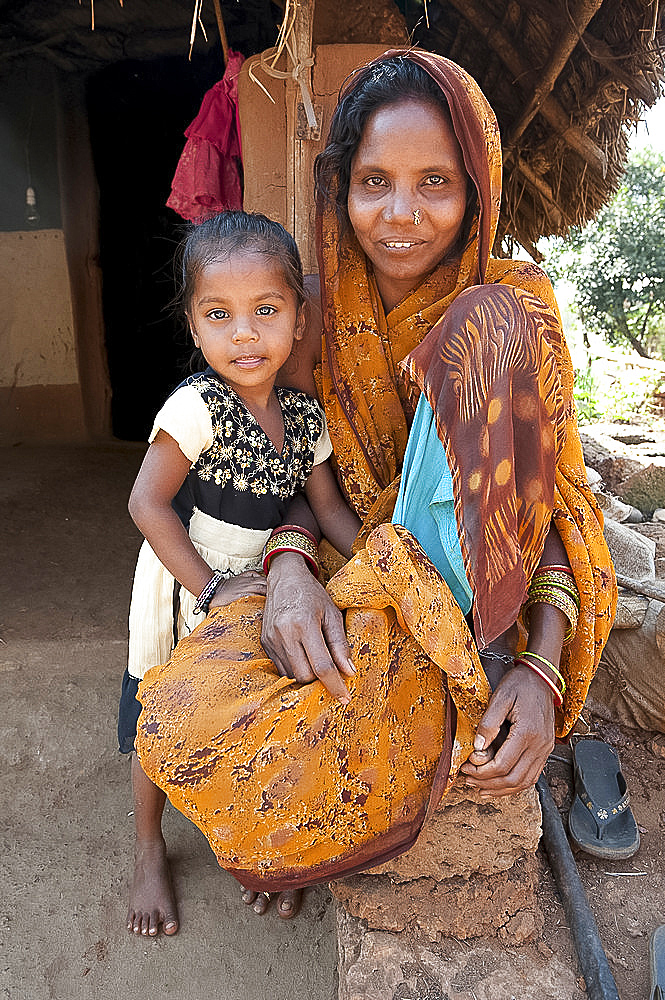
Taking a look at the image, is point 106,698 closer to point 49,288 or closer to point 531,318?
point 531,318

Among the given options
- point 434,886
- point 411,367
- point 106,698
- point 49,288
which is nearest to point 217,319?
point 411,367

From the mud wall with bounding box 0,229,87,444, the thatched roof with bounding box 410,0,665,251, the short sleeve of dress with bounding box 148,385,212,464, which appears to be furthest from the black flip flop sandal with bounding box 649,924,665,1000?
the mud wall with bounding box 0,229,87,444

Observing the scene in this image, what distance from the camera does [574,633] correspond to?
59.1 inches

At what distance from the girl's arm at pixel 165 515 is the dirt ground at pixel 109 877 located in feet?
2.71

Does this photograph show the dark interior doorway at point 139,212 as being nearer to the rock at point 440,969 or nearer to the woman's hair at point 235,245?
the woman's hair at point 235,245

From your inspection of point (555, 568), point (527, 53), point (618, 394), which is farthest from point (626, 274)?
point (555, 568)

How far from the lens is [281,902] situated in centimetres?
173

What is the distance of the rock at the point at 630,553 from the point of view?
279 cm

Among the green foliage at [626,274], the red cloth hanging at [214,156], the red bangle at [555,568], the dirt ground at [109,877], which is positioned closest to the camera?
the red bangle at [555,568]

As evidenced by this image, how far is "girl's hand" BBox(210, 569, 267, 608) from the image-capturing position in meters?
1.53

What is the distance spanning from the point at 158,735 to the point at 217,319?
861 mm

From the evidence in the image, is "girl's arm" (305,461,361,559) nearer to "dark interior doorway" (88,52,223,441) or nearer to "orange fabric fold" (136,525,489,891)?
"orange fabric fold" (136,525,489,891)

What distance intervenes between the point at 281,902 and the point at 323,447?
A: 3.54 feet

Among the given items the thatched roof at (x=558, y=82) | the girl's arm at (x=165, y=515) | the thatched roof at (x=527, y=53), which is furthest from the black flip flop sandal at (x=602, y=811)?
the thatched roof at (x=558, y=82)
